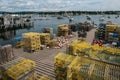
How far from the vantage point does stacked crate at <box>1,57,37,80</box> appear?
2020cm

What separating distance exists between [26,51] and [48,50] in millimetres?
4774

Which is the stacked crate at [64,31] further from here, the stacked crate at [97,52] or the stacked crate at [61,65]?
the stacked crate at [61,65]

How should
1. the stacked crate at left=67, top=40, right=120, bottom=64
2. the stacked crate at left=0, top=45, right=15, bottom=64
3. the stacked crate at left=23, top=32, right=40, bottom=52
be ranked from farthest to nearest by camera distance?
the stacked crate at left=23, top=32, right=40, bottom=52 < the stacked crate at left=0, top=45, right=15, bottom=64 < the stacked crate at left=67, top=40, right=120, bottom=64

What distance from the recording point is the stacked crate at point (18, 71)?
2020 centimetres

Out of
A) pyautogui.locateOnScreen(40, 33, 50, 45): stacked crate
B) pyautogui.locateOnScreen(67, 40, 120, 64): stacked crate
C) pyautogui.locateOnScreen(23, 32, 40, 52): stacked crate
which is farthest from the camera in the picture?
pyautogui.locateOnScreen(40, 33, 50, 45): stacked crate

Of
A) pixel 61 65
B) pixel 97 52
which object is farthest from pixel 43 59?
pixel 97 52

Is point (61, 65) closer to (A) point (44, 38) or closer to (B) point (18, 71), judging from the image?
(B) point (18, 71)

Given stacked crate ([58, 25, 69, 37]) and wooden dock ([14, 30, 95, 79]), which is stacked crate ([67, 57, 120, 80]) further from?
stacked crate ([58, 25, 69, 37])

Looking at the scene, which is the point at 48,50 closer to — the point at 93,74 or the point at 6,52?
the point at 6,52

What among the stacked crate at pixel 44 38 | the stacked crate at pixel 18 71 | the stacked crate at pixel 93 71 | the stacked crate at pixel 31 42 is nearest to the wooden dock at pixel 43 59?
the stacked crate at pixel 31 42

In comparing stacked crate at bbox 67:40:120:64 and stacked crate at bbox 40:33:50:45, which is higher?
stacked crate at bbox 67:40:120:64

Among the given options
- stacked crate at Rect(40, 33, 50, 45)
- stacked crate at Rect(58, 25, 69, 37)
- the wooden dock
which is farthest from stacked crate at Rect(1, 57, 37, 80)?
stacked crate at Rect(58, 25, 69, 37)

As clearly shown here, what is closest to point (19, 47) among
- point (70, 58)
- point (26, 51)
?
point (26, 51)

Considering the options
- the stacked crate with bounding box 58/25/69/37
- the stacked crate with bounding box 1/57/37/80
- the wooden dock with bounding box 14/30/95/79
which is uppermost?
the stacked crate with bounding box 58/25/69/37
